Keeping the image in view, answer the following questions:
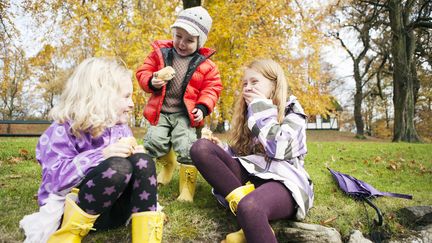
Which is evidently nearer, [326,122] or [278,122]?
[278,122]

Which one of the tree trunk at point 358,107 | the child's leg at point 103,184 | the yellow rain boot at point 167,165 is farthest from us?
the tree trunk at point 358,107

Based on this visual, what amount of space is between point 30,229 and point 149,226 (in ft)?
2.19

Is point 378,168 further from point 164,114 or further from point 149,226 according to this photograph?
point 149,226

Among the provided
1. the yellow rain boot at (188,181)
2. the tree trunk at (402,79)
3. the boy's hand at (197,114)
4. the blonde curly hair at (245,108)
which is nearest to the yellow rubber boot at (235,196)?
the blonde curly hair at (245,108)

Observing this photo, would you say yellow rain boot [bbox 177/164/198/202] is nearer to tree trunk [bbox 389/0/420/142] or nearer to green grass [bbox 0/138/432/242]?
green grass [bbox 0/138/432/242]

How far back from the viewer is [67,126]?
6.67ft

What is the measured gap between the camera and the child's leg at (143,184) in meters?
1.98

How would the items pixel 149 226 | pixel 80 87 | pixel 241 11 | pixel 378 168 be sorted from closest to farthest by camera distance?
pixel 149 226 → pixel 80 87 → pixel 378 168 → pixel 241 11

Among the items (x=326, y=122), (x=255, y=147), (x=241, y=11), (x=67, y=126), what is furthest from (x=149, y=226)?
(x=326, y=122)

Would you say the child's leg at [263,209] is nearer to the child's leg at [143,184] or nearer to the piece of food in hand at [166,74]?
the child's leg at [143,184]

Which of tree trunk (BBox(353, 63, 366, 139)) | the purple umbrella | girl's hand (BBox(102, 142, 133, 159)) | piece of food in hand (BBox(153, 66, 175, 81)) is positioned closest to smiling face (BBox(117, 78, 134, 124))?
girl's hand (BBox(102, 142, 133, 159))

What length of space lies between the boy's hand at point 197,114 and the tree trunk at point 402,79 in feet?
39.4

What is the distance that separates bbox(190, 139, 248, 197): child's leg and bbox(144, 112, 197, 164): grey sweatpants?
2.23ft

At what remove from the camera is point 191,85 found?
332 cm
